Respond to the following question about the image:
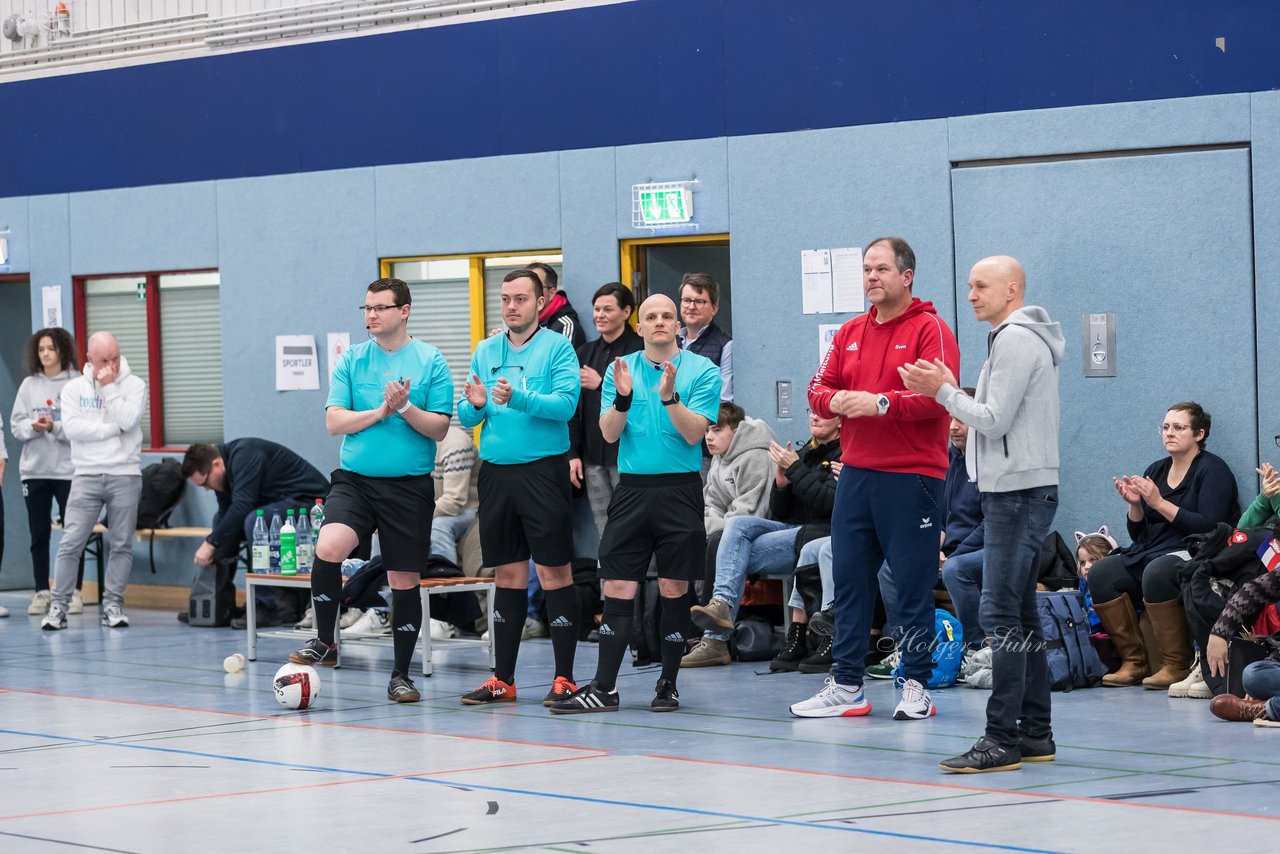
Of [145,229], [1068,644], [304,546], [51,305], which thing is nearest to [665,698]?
[1068,644]

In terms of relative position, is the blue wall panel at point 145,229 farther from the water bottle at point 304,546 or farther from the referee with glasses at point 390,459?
the referee with glasses at point 390,459

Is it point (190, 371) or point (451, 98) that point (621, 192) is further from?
point (190, 371)

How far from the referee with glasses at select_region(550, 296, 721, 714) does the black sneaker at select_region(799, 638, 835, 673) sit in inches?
51.7

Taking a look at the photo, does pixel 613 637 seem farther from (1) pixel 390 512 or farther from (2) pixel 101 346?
(2) pixel 101 346

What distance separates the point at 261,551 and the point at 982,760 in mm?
5511

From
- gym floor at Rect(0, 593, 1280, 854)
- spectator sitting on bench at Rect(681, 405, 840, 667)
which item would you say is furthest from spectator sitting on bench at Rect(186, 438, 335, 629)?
spectator sitting on bench at Rect(681, 405, 840, 667)

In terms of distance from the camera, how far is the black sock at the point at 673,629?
25.9 feet

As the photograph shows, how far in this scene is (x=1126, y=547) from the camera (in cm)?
899

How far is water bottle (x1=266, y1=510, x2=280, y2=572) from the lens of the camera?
1062 centimetres

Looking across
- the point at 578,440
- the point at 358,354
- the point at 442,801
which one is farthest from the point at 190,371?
the point at 442,801

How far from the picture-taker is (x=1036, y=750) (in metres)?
6.42

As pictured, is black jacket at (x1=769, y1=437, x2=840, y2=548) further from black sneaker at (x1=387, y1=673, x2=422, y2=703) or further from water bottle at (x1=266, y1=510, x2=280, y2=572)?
water bottle at (x1=266, y1=510, x2=280, y2=572)

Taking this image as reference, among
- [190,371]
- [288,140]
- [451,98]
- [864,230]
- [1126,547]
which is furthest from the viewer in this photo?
[190,371]

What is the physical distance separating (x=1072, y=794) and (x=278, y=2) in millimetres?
9160
